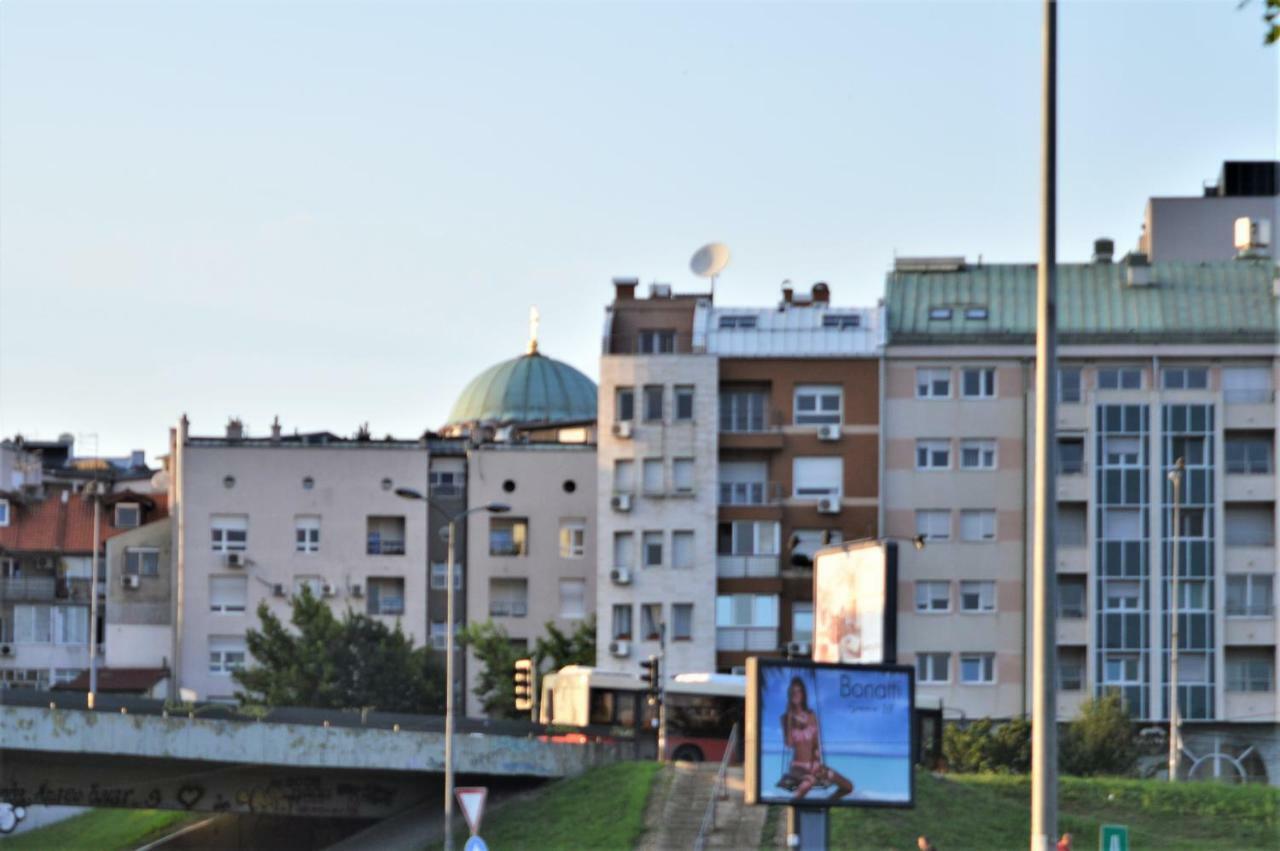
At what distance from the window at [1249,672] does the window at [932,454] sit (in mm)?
10178

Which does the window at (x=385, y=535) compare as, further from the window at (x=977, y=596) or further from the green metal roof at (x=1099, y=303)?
the window at (x=977, y=596)

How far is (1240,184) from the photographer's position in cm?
8800

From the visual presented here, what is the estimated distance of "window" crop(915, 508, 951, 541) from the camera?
76.7m

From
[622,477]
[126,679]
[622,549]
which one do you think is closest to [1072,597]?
[622,549]

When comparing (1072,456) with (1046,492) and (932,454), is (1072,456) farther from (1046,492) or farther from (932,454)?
(1046,492)

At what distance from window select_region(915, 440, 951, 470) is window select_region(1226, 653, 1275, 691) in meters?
10.2

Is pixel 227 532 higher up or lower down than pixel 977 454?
lower down

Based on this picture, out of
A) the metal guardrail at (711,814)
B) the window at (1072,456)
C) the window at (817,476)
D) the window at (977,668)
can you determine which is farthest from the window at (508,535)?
the metal guardrail at (711,814)

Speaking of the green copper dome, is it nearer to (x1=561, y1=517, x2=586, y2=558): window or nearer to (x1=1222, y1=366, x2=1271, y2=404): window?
(x1=561, y1=517, x2=586, y2=558): window

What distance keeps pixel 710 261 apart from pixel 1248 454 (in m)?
18.0

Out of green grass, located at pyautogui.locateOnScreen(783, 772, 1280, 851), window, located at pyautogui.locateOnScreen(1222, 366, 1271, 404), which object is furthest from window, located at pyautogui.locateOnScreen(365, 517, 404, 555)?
green grass, located at pyautogui.locateOnScreen(783, 772, 1280, 851)

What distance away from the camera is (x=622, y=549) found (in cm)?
7894

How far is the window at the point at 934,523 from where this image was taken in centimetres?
7669

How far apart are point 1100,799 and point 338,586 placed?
42454mm
